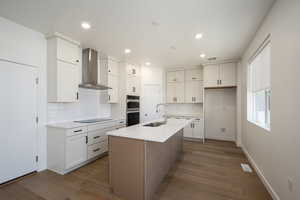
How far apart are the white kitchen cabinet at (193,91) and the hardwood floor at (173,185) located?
2.30 m

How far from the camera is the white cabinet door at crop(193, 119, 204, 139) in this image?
4.41 meters

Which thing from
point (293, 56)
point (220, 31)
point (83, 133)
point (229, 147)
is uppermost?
point (220, 31)

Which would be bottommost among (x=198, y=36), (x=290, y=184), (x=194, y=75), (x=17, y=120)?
(x=290, y=184)

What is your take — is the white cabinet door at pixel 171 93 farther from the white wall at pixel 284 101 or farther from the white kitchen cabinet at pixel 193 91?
the white wall at pixel 284 101

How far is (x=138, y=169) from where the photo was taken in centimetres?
166

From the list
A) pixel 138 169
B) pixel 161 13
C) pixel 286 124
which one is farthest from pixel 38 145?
pixel 286 124

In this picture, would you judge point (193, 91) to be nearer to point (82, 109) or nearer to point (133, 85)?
point (133, 85)

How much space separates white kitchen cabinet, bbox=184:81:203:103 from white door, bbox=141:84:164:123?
1.04 m

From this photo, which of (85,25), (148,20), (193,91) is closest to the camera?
(148,20)

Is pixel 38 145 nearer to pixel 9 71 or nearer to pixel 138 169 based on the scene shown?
pixel 9 71

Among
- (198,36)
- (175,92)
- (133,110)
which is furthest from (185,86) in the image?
(198,36)

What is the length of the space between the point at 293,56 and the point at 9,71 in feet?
13.0

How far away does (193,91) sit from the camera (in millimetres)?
4746

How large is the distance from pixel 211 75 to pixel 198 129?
6.16 feet
